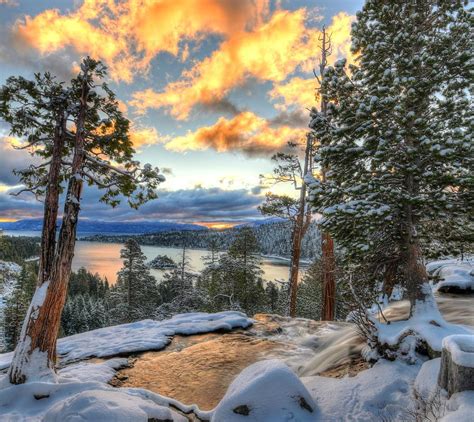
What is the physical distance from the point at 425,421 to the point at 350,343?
3.89 metres

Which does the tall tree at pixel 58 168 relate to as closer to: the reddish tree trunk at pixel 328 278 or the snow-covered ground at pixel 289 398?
the snow-covered ground at pixel 289 398

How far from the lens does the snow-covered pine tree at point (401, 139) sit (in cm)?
631

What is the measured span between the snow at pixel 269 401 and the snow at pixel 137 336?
571cm

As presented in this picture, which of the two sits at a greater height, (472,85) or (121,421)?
(472,85)

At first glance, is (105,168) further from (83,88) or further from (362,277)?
(362,277)

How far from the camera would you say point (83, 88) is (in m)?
7.04

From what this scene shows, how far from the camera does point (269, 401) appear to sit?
4.31 metres

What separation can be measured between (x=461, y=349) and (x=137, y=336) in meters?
9.87

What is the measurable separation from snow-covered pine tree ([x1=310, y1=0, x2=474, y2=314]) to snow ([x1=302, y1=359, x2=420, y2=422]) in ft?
6.63

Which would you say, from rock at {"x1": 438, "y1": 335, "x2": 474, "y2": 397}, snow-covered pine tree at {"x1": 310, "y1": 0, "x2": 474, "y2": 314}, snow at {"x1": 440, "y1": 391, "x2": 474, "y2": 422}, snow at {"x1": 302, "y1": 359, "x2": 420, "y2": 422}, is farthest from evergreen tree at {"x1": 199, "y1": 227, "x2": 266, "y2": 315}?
snow at {"x1": 440, "y1": 391, "x2": 474, "y2": 422}

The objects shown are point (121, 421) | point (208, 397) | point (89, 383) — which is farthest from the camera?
point (208, 397)

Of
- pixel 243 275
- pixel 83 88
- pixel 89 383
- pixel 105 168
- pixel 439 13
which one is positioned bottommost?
pixel 243 275

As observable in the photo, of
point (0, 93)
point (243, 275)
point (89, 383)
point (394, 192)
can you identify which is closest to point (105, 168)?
point (0, 93)

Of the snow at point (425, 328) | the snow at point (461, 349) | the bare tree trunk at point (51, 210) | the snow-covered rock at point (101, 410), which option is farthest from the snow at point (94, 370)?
the snow at point (461, 349)
